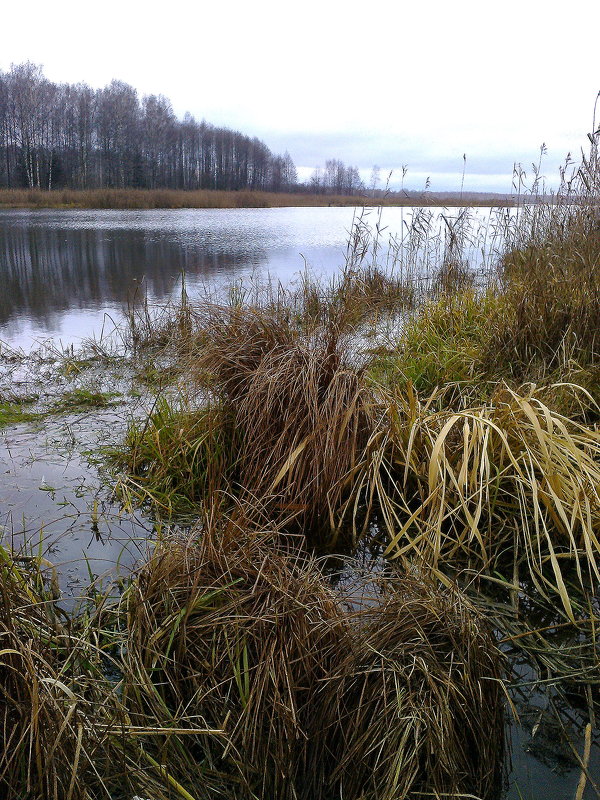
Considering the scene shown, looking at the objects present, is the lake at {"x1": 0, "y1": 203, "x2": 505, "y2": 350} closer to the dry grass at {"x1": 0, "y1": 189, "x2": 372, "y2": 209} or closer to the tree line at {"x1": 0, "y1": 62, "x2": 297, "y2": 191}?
the dry grass at {"x1": 0, "y1": 189, "x2": 372, "y2": 209}

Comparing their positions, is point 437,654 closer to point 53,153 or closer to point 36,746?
point 36,746

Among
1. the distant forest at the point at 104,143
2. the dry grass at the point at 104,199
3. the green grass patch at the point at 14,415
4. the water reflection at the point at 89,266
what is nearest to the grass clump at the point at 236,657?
the green grass patch at the point at 14,415

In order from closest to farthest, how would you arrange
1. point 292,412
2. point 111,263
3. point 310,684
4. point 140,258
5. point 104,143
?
point 310,684
point 292,412
point 111,263
point 140,258
point 104,143

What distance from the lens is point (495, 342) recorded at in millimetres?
3998

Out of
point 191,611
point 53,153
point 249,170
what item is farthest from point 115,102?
point 191,611

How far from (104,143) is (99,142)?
43 centimetres

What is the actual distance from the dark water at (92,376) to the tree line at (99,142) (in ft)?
93.8

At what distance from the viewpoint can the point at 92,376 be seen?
5094 millimetres

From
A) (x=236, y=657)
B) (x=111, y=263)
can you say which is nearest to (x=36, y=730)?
(x=236, y=657)

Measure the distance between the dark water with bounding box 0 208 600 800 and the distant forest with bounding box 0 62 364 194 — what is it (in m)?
25.8

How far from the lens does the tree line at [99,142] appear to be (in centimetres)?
4562

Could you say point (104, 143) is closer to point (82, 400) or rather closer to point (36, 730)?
point (82, 400)

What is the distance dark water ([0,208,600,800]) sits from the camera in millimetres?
1729

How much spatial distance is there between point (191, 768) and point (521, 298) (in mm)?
3380
